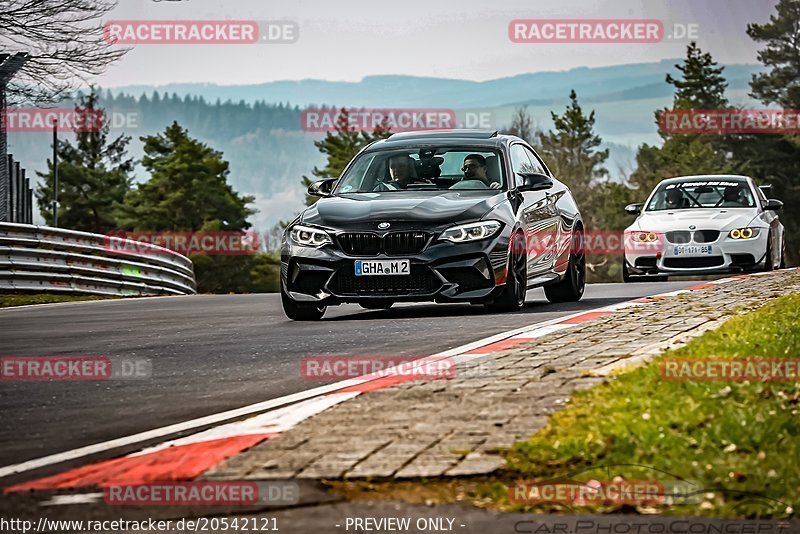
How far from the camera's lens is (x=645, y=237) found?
846 inches

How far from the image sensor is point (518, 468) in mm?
5789

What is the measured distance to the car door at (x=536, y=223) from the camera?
48.2 ft

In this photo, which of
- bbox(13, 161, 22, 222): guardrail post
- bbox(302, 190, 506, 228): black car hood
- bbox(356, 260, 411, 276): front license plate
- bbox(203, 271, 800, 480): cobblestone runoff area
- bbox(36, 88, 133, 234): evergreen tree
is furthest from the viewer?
bbox(36, 88, 133, 234): evergreen tree

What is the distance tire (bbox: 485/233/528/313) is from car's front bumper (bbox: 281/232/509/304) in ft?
0.71

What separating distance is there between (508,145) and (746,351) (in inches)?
279

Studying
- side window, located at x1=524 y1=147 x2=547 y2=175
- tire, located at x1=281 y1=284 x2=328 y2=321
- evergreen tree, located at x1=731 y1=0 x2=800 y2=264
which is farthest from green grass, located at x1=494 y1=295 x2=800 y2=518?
evergreen tree, located at x1=731 y1=0 x2=800 y2=264

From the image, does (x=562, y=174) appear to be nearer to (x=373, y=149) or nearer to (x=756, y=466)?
(x=373, y=149)

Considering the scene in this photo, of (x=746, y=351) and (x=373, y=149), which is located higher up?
(x=373, y=149)

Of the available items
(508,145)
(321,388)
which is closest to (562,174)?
(508,145)

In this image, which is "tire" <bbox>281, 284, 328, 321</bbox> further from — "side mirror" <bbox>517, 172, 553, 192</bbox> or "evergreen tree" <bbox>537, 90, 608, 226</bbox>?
"evergreen tree" <bbox>537, 90, 608, 226</bbox>

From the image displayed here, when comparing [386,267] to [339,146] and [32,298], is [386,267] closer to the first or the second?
[32,298]

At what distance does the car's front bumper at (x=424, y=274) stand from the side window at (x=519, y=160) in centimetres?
161

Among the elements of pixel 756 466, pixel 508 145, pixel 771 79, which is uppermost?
pixel 771 79

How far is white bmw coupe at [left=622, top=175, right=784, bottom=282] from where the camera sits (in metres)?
21.2
